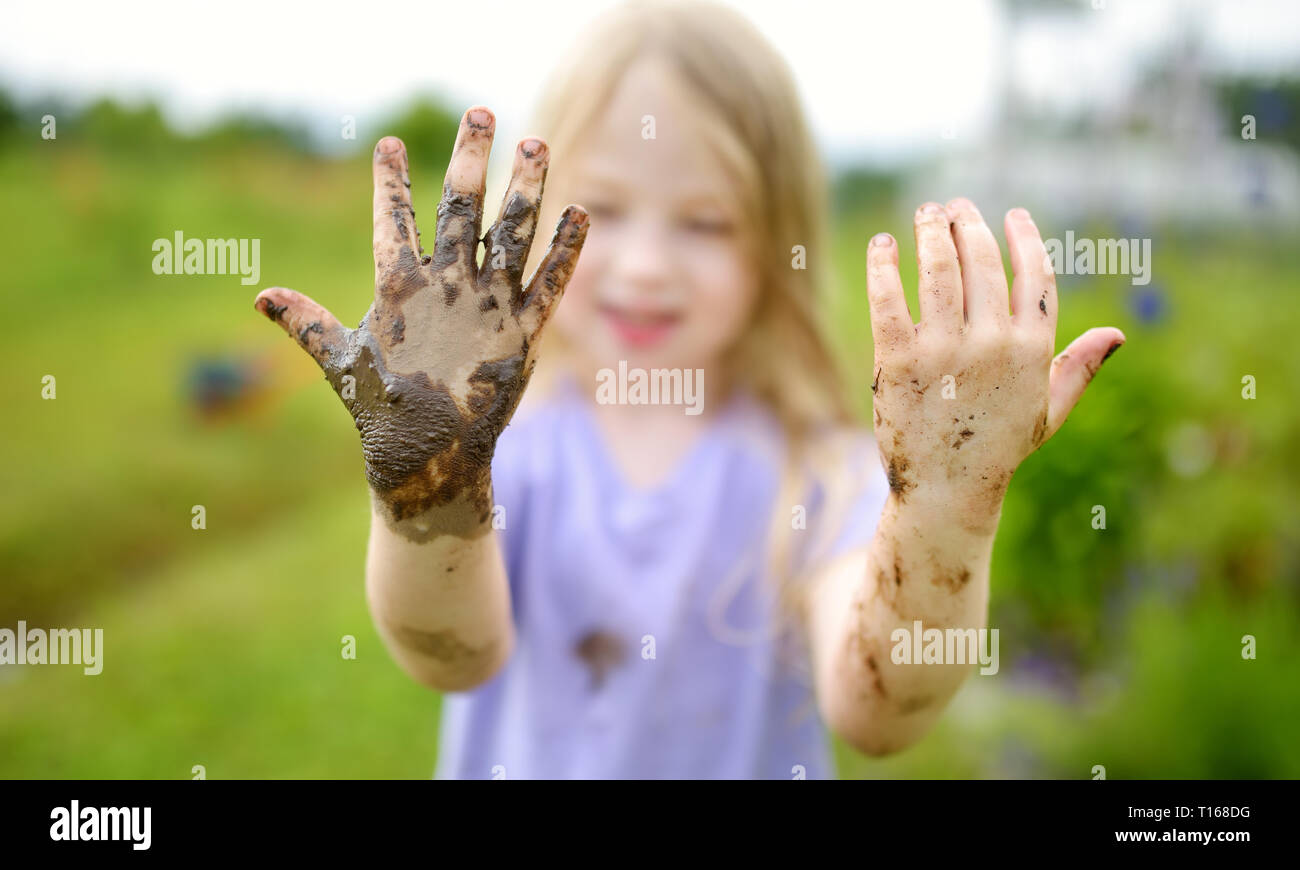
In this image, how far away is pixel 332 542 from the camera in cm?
476

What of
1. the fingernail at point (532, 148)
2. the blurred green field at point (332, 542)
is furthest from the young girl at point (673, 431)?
the blurred green field at point (332, 542)

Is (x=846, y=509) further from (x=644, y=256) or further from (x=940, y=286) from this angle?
(x=940, y=286)

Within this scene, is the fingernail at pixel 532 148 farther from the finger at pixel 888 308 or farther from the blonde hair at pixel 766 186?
the blonde hair at pixel 766 186

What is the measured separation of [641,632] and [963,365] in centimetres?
96

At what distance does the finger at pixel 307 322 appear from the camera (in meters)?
1.11

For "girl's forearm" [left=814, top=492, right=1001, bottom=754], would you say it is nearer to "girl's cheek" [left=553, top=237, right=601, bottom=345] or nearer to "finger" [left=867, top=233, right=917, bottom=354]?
"finger" [left=867, top=233, right=917, bottom=354]

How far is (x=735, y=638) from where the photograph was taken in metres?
1.85

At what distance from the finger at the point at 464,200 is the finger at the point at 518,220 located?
2 cm

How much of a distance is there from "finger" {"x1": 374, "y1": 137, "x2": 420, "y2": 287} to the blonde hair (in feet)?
1.74

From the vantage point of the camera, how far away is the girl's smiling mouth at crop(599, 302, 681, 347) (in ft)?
5.79

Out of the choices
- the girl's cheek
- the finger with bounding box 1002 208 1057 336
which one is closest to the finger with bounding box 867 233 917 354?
the finger with bounding box 1002 208 1057 336

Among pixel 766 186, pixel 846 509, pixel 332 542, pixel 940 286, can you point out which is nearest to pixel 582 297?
pixel 766 186

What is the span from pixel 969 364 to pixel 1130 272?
7.11 ft

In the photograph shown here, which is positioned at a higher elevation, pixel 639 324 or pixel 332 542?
pixel 639 324
